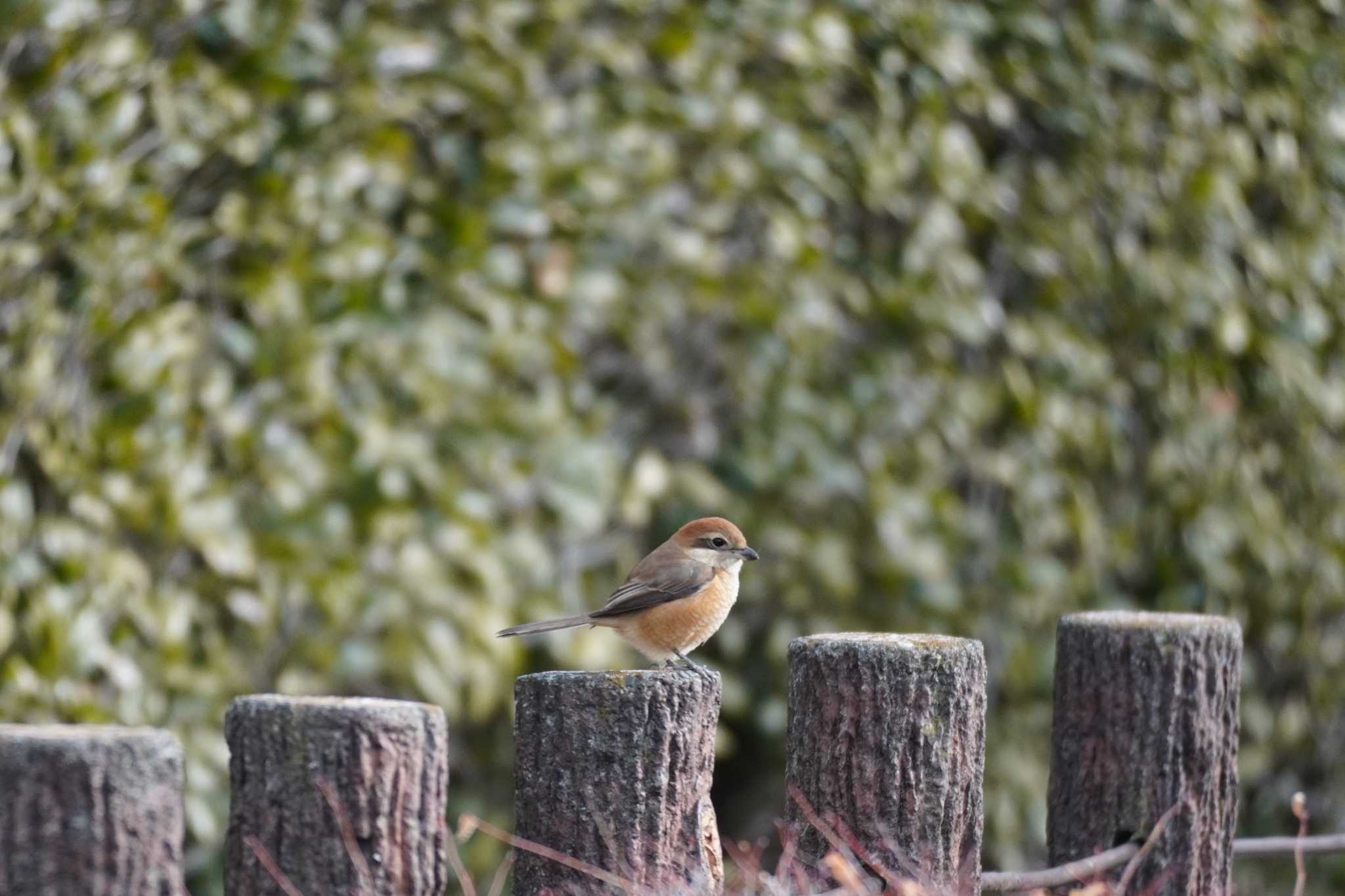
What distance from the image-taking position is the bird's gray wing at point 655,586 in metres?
3.03

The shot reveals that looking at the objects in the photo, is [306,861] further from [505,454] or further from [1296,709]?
[1296,709]

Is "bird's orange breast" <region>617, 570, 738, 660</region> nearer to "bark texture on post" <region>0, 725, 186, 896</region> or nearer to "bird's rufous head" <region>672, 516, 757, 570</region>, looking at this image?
"bird's rufous head" <region>672, 516, 757, 570</region>

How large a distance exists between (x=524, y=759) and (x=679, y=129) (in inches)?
108

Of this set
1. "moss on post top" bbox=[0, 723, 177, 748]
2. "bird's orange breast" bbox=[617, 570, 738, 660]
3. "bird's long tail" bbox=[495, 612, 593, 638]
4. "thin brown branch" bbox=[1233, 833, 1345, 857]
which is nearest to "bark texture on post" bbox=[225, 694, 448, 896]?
"moss on post top" bbox=[0, 723, 177, 748]

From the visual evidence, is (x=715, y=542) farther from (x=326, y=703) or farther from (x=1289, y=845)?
(x=326, y=703)

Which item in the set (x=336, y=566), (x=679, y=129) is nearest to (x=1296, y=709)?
(x=679, y=129)

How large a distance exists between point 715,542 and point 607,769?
3.97ft

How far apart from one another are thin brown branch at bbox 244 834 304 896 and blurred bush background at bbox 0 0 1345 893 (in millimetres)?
1677

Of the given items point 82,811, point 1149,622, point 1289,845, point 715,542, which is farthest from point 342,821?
point 1289,845

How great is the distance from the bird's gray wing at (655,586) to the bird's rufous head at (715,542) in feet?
0.29

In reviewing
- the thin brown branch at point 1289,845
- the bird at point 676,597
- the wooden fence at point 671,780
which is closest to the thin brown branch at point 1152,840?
the wooden fence at point 671,780

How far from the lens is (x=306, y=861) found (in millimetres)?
1938

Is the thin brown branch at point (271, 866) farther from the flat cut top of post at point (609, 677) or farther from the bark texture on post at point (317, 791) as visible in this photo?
the flat cut top of post at point (609, 677)

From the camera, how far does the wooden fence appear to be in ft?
6.00
